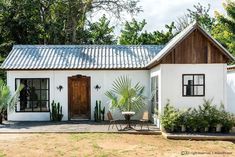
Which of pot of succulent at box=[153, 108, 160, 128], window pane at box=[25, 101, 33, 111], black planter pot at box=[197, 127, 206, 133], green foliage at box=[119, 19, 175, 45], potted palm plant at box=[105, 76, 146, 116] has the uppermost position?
green foliage at box=[119, 19, 175, 45]

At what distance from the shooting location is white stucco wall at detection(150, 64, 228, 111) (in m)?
16.4

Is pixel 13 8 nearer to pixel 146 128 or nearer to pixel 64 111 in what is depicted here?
pixel 64 111

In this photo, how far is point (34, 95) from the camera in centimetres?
2042

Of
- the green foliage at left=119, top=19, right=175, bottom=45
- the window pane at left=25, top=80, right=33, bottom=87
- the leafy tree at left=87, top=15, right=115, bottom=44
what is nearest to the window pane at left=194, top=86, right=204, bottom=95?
the window pane at left=25, top=80, right=33, bottom=87

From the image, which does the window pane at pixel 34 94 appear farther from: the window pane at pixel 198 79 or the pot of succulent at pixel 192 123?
the pot of succulent at pixel 192 123

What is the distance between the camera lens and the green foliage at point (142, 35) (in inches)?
1412

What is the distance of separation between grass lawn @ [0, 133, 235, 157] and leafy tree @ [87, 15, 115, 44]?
22337 millimetres

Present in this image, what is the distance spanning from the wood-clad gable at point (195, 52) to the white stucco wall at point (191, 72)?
246 mm

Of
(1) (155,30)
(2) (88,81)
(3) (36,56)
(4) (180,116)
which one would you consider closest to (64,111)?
(2) (88,81)

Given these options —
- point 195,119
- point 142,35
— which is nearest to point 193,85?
point 195,119

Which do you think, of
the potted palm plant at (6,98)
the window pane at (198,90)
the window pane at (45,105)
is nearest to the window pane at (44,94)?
the window pane at (45,105)

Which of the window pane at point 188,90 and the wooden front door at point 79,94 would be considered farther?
the wooden front door at point 79,94

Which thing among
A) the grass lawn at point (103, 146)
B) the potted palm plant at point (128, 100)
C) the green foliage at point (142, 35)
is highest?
the green foliage at point (142, 35)

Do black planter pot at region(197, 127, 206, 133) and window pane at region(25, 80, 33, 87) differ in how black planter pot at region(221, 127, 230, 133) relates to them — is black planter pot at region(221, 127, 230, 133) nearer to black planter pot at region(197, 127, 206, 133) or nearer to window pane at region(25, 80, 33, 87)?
black planter pot at region(197, 127, 206, 133)
